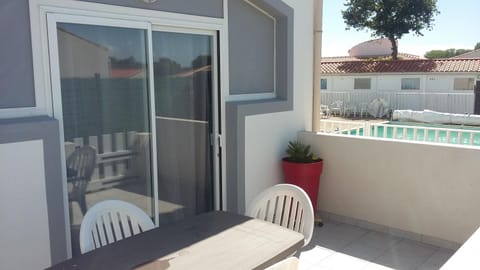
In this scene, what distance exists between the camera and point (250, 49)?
13.6 feet

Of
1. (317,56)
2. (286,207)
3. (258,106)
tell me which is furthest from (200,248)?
(317,56)

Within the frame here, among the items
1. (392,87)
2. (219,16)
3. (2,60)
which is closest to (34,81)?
(2,60)

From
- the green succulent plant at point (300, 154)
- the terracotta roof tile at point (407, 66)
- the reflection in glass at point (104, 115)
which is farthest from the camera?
the terracotta roof tile at point (407, 66)

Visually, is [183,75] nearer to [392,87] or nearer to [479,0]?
[392,87]

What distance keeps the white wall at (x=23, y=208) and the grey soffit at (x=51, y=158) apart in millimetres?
30

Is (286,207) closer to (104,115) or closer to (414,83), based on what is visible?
(104,115)

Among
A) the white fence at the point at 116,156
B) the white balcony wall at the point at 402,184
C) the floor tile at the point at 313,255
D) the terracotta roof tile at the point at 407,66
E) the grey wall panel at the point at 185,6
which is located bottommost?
the floor tile at the point at 313,255

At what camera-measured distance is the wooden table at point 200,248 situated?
186 cm

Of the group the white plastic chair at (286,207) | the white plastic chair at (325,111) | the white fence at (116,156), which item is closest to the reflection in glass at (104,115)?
the white fence at (116,156)

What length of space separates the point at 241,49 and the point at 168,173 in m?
1.43

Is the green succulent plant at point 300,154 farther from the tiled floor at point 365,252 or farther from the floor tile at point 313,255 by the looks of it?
the floor tile at point 313,255

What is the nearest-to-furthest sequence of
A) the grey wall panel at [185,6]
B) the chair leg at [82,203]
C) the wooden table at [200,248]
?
the wooden table at [200,248] → the chair leg at [82,203] → the grey wall panel at [185,6]

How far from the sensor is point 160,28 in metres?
3.35

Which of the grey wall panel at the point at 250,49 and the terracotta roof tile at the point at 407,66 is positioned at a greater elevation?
the terracotta roof tile at the point at 407,66
